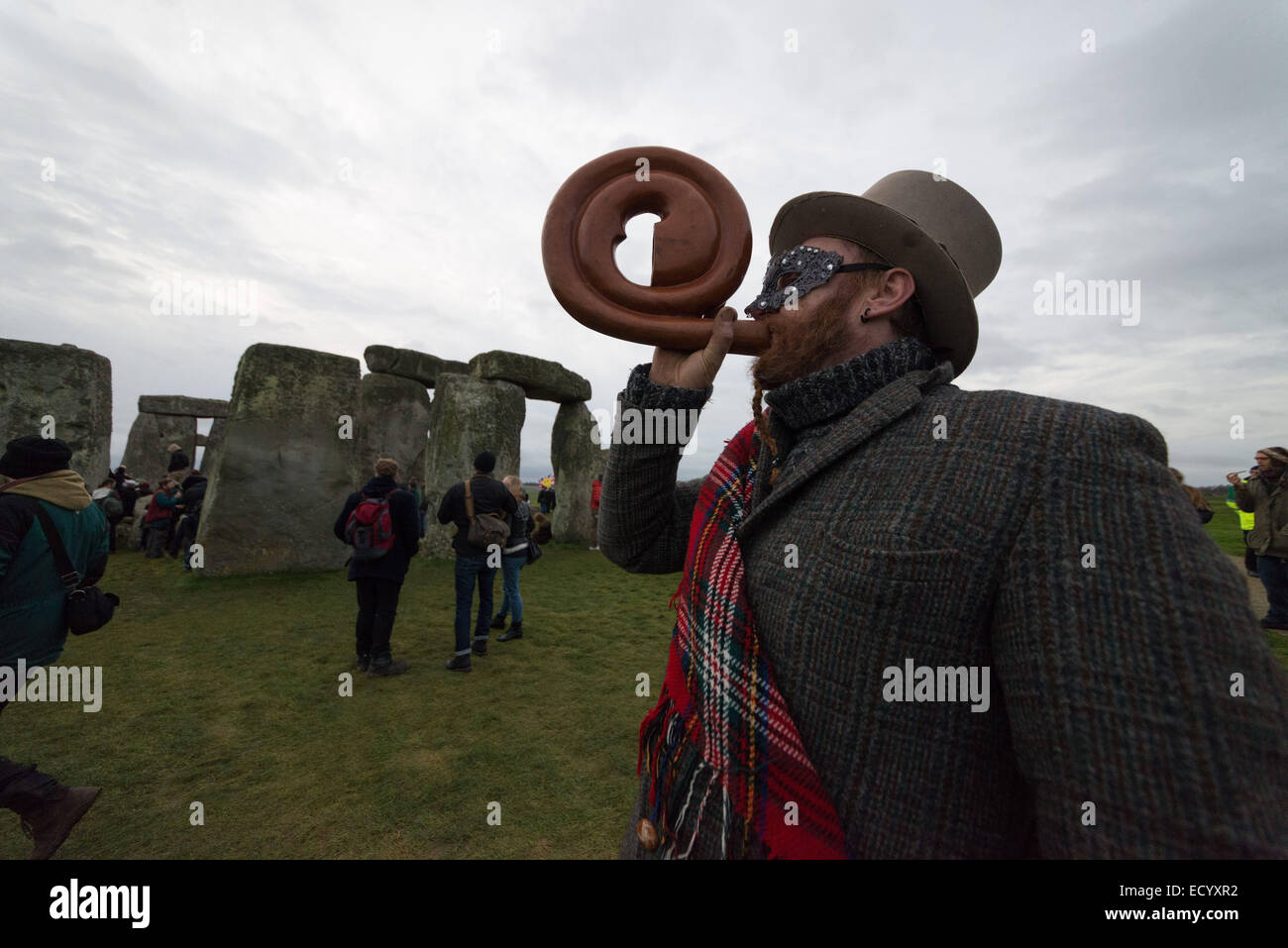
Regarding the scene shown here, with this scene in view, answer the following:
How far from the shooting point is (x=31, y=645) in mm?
2619

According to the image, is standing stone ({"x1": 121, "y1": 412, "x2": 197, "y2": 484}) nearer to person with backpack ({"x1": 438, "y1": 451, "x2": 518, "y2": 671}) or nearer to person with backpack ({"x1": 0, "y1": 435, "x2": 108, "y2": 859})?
person with backpack ({"x1": 438, "y1": 451, "x2": 518, "y2": 671})

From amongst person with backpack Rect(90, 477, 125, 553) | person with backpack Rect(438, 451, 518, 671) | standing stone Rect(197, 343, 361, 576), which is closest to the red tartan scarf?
person with backpack Rect(438, 451, 518, 671)

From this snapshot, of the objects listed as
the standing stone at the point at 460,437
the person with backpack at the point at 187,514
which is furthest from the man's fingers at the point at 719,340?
the person with backpack at the point at 187,514

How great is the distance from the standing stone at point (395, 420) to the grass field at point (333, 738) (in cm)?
577

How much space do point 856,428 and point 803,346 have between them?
9.2 inches

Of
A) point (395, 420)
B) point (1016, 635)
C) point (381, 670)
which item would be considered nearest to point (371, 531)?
point (381, 670)

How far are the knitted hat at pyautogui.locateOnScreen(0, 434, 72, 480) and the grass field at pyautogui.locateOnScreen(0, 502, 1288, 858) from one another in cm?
157

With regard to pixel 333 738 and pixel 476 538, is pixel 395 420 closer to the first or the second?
pixel 476 538

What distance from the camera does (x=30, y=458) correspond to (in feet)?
8.91

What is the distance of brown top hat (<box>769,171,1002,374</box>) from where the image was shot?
1.20m

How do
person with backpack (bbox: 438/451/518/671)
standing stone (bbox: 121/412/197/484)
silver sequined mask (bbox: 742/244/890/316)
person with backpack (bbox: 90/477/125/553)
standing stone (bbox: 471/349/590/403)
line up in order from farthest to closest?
standing stone (bbox: 121/412/197/484) < standing stone (bbox: 471/349/590/403) < person with backpack (bbox: 90/477/125/553) < person with backpack (bbox: 438/451/518/671) < silver sequined mask (bbox: 742/244/890/316)
